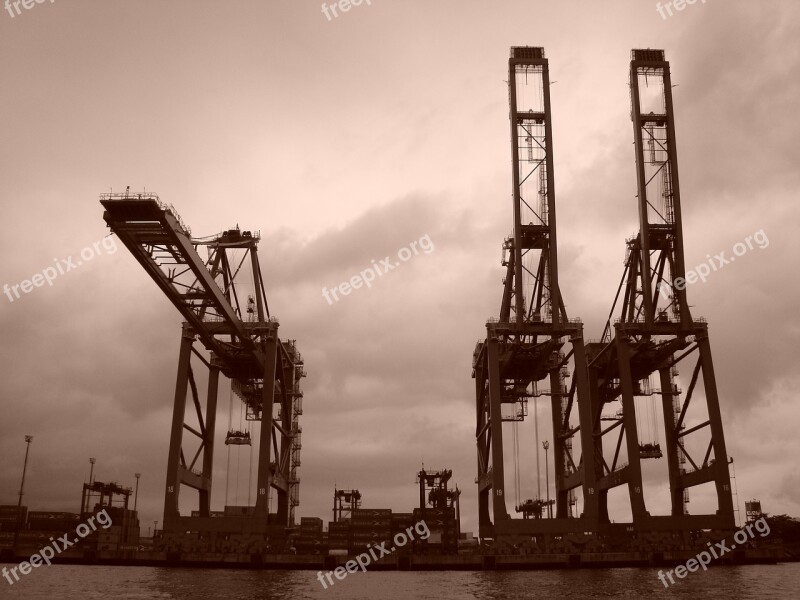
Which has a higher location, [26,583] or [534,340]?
[534,340]

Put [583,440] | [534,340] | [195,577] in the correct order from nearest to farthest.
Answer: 1. [195,577]
2. [583,440]
3. [534,340]

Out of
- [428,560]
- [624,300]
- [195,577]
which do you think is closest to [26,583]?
[195,577]

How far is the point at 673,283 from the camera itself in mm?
54594

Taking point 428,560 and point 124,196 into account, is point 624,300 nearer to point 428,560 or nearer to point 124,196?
point 428,560

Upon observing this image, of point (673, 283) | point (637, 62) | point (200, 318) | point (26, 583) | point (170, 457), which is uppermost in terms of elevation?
point (637, 62)

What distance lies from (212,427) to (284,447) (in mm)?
9530

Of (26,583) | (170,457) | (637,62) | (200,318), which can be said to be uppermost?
(637,62)

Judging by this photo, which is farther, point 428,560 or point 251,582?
point 428,560

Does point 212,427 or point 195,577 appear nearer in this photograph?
Result: point 195,577

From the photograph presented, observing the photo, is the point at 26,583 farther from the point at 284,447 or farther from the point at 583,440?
the point at 583,440

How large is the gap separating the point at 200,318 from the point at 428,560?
2139 cm

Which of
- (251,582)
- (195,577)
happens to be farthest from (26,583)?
(251,582)

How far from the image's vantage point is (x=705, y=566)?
159 ft

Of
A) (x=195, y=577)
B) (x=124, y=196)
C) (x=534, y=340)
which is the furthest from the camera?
(x=534, y=340)
